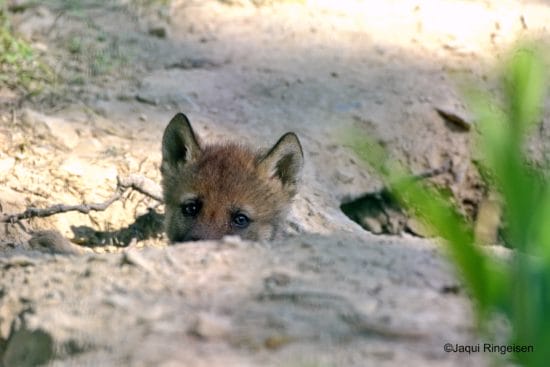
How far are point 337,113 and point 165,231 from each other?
202 cm

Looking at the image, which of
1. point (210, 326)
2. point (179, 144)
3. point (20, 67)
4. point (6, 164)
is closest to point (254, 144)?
point (179, 144)

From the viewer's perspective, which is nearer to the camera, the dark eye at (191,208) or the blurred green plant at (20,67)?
the dark eye at (191,208)

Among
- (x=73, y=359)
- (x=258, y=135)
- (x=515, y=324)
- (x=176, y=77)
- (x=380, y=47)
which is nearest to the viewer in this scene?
(x=515, y=324)

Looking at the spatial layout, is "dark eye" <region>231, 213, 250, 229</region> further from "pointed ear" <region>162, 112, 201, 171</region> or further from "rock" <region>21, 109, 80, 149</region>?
"rock" <region>21, 109, 80, 149</region>

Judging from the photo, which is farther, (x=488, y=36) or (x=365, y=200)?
(x=488, y=36)

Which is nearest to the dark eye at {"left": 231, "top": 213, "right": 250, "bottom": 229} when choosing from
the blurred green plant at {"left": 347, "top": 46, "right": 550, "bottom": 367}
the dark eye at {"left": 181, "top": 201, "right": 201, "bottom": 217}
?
the dark eye at {"left": 181, "top": 201, "right": 201, "bottom": 217}

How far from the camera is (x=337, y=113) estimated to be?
25.3 feet

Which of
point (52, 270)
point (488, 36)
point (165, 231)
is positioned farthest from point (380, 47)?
point (52, 270)

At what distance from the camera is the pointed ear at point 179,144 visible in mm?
6379

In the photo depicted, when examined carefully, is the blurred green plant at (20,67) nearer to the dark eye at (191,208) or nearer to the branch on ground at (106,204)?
the branch on ground at (106,204)

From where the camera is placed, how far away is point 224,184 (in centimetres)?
621

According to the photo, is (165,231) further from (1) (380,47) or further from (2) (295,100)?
(1) (380,47)

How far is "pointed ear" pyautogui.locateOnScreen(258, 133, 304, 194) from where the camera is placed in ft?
20.9

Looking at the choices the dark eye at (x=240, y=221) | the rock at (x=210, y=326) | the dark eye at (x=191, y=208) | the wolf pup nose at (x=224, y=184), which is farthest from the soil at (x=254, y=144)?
the dark eye at (x=191, y=208)
